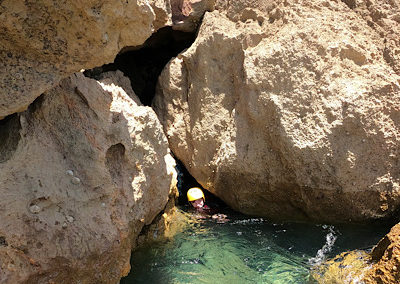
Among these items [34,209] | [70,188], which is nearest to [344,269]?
[70,188]

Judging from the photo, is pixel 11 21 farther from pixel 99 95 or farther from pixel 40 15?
pixel 99 95

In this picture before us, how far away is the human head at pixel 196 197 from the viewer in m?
5.64

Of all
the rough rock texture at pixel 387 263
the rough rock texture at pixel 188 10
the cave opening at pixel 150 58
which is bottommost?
the rough rock texture at pixel 387 263

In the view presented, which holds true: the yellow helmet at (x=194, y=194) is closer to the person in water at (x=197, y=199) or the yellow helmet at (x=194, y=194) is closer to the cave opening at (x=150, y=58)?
the person in water at (x=197, y=199)

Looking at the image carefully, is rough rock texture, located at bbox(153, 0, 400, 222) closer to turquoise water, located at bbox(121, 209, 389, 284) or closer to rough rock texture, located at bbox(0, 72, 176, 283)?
turquoise water, located at bbox(121, 209, 389, 284)

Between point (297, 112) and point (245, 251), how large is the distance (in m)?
1.68

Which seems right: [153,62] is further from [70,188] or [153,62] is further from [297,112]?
[70,188]

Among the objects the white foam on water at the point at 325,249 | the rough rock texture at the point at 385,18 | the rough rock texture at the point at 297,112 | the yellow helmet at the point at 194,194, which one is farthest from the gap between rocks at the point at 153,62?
the rough rock texture at the point at 385,18

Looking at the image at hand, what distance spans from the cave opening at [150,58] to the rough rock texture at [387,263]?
3.92 meters

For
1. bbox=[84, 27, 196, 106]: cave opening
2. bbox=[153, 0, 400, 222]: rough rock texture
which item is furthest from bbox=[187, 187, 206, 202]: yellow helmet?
bbox=[84, 27, 196, 106]: cave opening

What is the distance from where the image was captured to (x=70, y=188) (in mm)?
3223

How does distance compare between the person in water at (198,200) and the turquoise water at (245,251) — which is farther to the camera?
the person in water at (198,200)

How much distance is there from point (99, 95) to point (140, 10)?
100cm

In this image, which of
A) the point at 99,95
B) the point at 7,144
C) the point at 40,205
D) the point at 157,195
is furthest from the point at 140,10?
the point at 157,195
